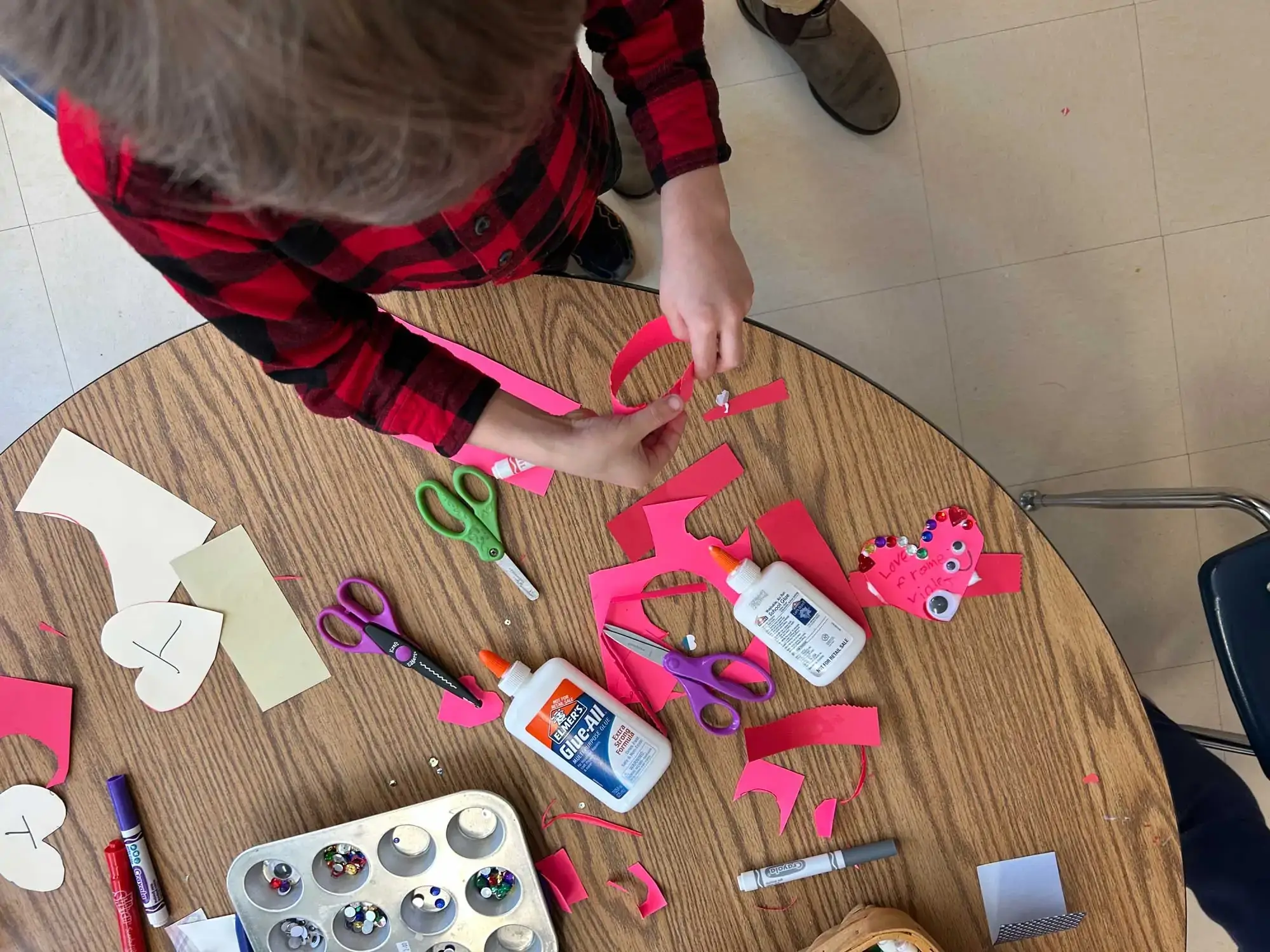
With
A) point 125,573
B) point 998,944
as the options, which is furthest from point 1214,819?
point 125,573

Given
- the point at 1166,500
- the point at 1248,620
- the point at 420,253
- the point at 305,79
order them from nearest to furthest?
the point at 305,79 < the point at 420,253 < the point at 1248,620 < the point at 1166,500

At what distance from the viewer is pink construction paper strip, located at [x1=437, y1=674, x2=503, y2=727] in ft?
2.14

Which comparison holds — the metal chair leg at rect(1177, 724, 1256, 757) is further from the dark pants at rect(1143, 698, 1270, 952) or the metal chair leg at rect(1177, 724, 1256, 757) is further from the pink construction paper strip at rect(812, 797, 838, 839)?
the pink construction paper strip at rect(812, 797, 838, 839)

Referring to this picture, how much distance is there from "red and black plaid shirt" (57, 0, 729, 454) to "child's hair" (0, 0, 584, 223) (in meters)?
0.19

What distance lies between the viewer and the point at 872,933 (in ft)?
1.92

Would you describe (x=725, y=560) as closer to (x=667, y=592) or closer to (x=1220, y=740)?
(x=667, y=592)

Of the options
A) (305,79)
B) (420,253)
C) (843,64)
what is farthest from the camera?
(843,64)

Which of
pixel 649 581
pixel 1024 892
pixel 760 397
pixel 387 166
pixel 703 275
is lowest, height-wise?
pixel 1024 892

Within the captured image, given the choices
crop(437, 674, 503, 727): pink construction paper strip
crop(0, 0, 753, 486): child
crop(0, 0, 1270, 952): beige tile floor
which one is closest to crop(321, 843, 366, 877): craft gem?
crop(437, 674, 503, 727): pink construction paper strip

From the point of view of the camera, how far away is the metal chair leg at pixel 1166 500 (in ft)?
2.43

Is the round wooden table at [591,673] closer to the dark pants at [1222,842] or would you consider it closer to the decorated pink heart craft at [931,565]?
the decorated pink heart craft at [931,565]

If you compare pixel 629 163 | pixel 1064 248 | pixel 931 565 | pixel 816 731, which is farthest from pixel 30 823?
pixel 1064 248

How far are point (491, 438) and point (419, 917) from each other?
39 cm

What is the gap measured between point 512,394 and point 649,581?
186 millimetres
